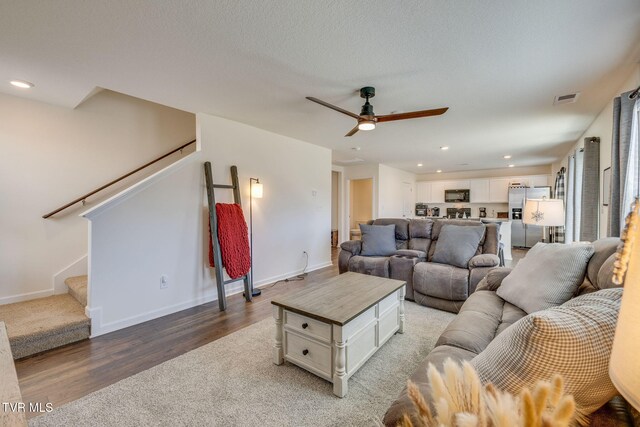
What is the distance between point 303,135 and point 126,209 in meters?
2.63

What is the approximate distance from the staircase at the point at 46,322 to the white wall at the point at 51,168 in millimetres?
362

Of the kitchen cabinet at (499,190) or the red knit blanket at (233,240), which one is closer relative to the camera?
the red knit blanket at (233,240)

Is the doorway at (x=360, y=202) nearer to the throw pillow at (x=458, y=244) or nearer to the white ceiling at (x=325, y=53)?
the throw pillow at (x=458, y=244)

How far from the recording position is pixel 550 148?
17.7 ft

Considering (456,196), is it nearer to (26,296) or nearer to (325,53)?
(325,53)

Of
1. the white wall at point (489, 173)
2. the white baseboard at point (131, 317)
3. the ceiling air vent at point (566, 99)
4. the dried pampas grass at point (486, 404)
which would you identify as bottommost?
the white baseboard at point (131, 317)

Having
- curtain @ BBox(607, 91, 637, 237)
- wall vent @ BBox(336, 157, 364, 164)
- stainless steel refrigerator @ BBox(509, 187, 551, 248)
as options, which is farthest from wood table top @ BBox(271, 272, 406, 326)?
stainless steel refrigerator @ BBox(509, 187, 551, 248)

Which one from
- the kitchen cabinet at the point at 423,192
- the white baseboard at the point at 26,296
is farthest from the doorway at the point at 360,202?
the white baseboard at the point at 26,296

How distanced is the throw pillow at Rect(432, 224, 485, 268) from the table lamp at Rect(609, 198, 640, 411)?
9.96 feet

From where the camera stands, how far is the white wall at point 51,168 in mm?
2943

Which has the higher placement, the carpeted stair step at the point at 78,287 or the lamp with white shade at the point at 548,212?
the lamp with white shade at the point at 548,212

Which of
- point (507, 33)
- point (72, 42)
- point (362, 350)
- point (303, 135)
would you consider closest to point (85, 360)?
point (362, 350)

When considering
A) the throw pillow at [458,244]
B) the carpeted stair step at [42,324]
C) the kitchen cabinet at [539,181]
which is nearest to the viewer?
the carpeted stair step at [42,324]

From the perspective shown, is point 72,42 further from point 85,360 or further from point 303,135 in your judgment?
point 303,135
